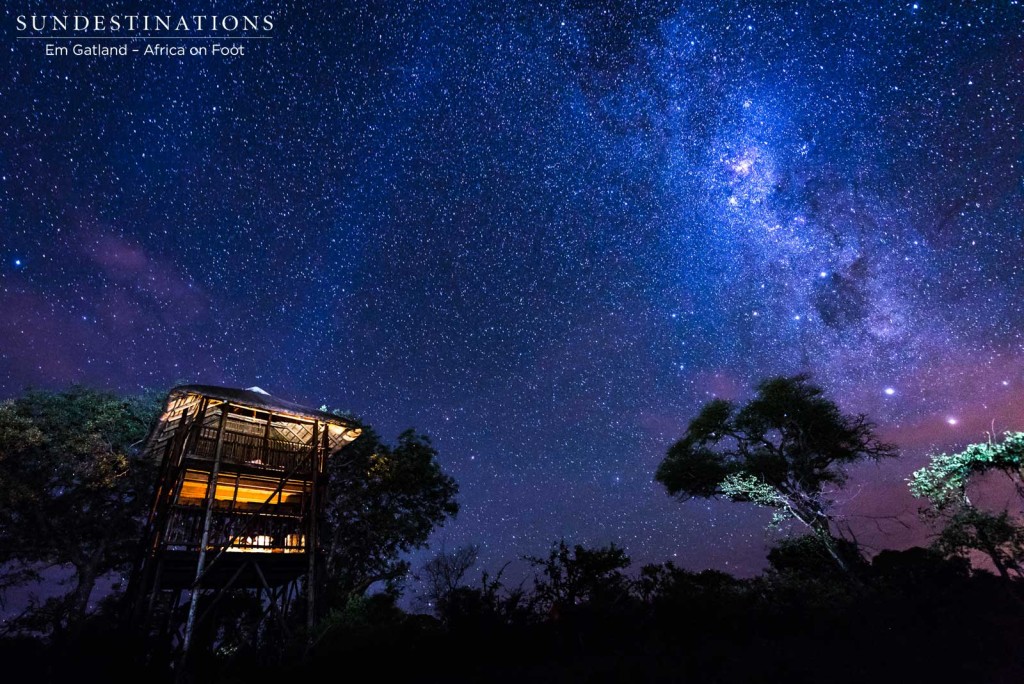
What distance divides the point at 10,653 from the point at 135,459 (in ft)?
54.4

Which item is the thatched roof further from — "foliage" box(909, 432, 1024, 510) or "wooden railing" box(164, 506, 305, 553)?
"foliage" box(909, 432, 1024, 510)

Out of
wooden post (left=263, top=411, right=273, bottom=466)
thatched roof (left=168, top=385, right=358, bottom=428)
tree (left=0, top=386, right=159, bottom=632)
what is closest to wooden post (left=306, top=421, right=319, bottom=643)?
thatched roof (left=168, top=385, right=358, bottom=428)

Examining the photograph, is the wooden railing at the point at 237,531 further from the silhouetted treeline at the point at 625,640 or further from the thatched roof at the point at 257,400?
the thatched roof at the point at 257,400

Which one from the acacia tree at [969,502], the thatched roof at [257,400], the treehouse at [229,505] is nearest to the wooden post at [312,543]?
the treehouse at [229,505]

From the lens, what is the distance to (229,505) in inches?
591

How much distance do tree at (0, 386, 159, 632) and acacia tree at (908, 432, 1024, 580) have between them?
3237 cm

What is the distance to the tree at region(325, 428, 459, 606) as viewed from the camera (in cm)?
2161

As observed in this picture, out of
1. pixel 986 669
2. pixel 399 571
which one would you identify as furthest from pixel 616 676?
pixel 399 571

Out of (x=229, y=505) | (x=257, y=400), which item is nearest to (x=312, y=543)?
(x=229, y=505)

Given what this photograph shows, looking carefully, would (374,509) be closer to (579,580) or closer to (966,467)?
(579,580)

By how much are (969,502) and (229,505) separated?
2654cm

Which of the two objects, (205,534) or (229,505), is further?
(229,505)

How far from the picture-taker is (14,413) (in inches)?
677

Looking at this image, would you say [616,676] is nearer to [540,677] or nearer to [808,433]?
[540,677]
